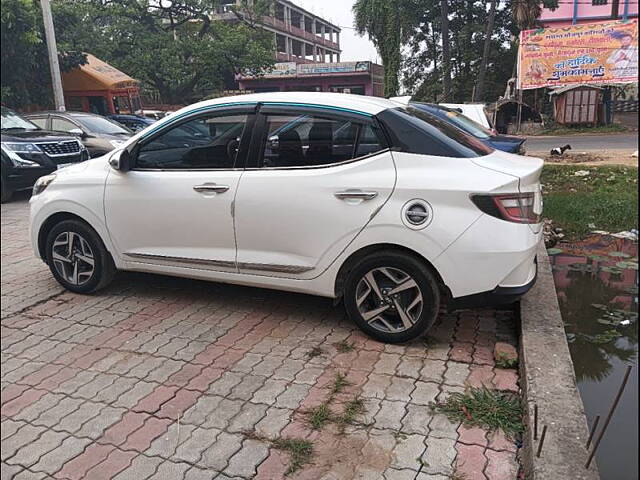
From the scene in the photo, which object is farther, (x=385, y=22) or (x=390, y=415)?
(x=385, y=22)

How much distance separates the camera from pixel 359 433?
2.30m

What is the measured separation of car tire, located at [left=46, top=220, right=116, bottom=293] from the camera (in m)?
3.74

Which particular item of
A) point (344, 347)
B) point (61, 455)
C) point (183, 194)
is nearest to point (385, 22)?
point (183, 194)

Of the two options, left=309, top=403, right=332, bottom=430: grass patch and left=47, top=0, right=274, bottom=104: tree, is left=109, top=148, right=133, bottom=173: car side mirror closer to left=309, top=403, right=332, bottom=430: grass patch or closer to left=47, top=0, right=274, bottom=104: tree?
left=47, top=0, right=274, bottom=104: tree

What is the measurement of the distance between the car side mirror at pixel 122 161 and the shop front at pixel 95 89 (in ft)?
2.86

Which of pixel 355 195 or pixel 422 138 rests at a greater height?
pixel 422 138

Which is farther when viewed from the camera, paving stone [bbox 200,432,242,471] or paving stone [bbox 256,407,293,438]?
paving stone [bbox 256,407,293,438]

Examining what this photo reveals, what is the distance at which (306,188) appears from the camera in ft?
9.94

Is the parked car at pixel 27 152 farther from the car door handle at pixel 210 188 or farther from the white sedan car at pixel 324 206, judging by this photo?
the car door handle at pixel 210 188

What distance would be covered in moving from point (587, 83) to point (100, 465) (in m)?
2.78

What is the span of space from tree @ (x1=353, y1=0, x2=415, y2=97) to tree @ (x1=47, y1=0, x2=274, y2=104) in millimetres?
760

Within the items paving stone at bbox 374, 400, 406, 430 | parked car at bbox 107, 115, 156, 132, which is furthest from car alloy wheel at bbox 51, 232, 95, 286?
paving stone at bbox 374, 400, 406, 430

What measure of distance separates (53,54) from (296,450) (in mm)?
1827

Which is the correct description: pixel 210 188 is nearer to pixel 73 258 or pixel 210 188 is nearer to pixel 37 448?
pixel 73 258
